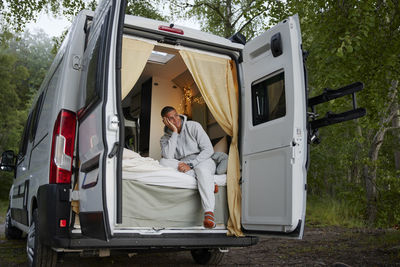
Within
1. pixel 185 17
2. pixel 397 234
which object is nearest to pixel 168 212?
pixel 397 234

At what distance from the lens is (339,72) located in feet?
17.9

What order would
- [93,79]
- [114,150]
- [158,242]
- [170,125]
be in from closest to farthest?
1. [114,150]
2. [93,79]
3. [158,242]
4. [170,125]

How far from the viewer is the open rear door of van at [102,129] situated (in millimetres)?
2816

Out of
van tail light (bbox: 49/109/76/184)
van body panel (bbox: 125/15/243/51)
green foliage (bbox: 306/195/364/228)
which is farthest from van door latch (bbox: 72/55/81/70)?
green foliage (bbox: 306/195/364/228)

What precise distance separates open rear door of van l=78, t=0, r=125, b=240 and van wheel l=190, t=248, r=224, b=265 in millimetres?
2104

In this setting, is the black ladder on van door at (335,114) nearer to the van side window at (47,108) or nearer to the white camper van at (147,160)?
the white camper van at (147,160)

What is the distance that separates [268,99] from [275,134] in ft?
1.37

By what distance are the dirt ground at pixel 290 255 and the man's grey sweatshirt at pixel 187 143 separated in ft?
4.36

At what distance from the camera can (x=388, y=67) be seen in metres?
5.76

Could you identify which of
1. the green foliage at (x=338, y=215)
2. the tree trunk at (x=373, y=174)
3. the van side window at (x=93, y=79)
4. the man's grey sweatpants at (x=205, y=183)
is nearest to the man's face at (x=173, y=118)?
the man's grey sweatpants at (x=205, y=183)

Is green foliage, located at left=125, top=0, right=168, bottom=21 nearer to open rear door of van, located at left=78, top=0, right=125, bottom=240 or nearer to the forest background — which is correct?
the forest background

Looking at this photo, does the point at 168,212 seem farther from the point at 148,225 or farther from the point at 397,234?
the point at 397,234

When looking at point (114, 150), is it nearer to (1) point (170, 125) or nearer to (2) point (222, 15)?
(1) point (170, 125)

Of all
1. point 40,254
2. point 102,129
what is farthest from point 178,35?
point 40,254
